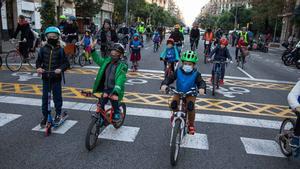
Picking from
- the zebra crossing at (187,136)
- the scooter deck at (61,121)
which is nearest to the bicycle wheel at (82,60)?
the zebra crossing at (187,136)

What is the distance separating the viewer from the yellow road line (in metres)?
7.94

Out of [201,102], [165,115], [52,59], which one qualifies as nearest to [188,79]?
[165,115]

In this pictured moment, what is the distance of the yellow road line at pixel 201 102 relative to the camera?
7.94 m

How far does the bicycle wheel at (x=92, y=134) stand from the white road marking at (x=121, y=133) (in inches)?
20.7

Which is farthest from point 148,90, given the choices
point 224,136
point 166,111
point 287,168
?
point 287,168

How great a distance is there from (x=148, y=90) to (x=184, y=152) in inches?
190

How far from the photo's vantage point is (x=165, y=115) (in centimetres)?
713

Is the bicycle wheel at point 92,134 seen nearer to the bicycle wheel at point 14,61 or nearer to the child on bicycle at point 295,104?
the child on bicycle at point 295,104

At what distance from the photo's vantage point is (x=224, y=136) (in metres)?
5.96

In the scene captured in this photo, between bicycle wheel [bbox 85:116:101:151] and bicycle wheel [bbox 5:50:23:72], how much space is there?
8007 millimetres

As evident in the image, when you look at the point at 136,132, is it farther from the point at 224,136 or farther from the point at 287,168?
the point at 287,168

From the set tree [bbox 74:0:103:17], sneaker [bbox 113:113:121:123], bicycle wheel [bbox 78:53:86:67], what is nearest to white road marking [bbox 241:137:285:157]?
sneaker [bbox 113:113:121:123]

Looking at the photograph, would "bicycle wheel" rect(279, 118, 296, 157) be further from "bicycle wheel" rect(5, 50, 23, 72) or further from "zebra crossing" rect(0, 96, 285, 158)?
"bicycle wheel" rect(5, 50, 23, 72)

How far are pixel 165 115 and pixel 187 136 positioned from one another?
1.36 metres
